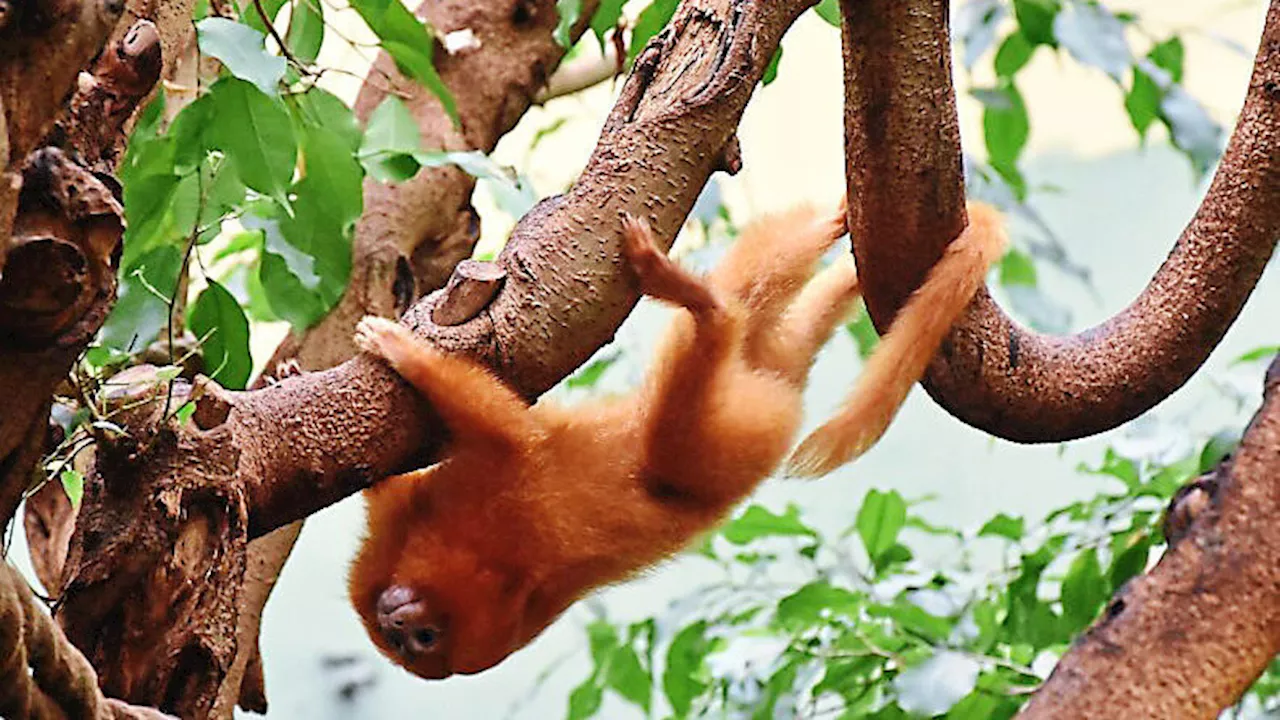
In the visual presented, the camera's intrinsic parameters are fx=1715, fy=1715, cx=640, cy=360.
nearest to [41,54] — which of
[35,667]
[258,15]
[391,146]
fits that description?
[35,667]

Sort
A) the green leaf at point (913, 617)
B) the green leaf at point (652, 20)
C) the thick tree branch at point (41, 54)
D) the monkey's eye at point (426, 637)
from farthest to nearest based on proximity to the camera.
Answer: the green leaf at point (913, 617)
the monkey's eye at point (426, 637)
the green leaf at point (652, 20)
the thick tree branch at point (41, 54)

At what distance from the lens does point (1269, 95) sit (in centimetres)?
163

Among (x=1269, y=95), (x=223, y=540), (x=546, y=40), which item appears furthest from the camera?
(x=546, y=40)

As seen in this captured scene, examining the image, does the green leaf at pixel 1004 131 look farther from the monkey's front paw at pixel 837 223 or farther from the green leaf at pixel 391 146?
the green leaf at pixel 391 146

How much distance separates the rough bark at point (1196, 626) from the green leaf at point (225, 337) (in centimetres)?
75

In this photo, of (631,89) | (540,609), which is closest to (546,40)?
(540,609)

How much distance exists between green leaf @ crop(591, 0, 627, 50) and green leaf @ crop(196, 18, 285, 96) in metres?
0.54

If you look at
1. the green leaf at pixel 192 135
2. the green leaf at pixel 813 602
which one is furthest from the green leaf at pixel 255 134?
the green leaf at pixel 813 602

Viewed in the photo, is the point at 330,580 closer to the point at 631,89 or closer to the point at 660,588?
the point at 660,588

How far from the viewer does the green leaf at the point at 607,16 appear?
1.80 metres

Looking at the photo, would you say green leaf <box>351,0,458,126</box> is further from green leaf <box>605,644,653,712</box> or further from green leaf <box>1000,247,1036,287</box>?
green leaf <box>1000,247,1036,287</box>

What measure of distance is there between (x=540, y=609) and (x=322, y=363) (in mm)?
410

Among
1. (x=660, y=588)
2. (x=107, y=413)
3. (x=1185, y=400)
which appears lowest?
(x=660, y=588)

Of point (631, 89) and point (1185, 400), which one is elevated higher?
point (631, 89)
